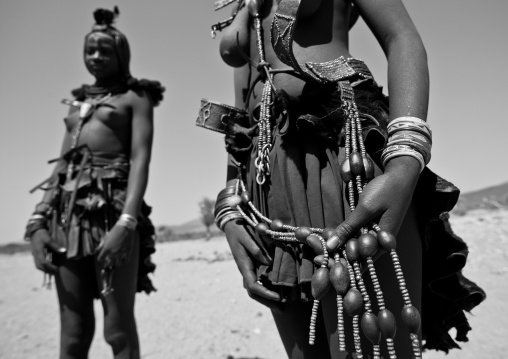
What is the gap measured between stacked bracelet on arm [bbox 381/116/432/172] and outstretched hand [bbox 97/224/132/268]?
6.29 ft

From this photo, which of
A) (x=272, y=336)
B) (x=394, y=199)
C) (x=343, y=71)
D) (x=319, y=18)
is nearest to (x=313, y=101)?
(x=343, y=71)

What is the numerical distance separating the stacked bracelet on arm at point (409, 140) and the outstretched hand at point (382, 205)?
6 cm

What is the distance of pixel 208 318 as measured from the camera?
18.8 feet

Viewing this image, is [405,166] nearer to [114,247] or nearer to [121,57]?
[114,247]

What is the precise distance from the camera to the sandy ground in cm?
440

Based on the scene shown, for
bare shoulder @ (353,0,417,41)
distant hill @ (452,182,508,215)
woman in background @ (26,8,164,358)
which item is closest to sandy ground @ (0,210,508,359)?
woman in background @ (26,8,164,358)

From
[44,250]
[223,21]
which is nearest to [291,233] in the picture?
[223,21]

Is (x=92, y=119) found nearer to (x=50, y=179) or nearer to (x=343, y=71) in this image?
(x=50, y=179)

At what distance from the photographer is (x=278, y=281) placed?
4.30ft

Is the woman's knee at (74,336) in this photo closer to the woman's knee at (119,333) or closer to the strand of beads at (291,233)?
the woman's knee at (119,333)

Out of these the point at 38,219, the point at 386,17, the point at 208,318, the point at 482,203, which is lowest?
the point at 482,203

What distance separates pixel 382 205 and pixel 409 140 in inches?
8.3

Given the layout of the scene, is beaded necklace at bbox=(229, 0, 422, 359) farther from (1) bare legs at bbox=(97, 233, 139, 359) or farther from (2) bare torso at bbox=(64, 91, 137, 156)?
(2) bare torso at bbox=(64, 91, 137, 156)

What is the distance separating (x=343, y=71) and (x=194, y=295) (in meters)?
6.50
